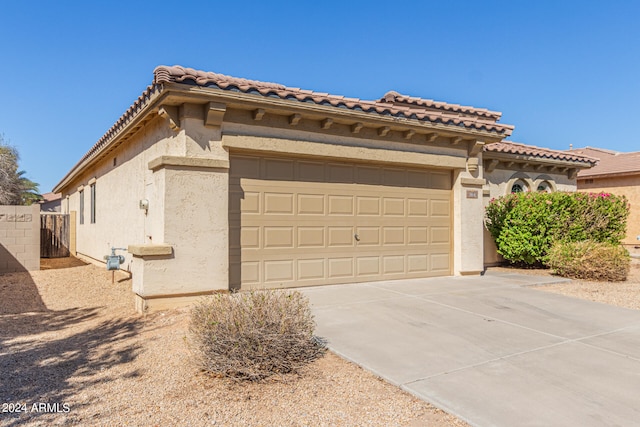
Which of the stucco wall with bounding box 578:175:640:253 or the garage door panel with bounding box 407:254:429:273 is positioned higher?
the stucco wall with bounding box 578:175:640:253

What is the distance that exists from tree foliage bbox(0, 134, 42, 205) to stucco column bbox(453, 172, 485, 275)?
1144 inches

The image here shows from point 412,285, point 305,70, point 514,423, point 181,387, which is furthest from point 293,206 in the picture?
point 305,70

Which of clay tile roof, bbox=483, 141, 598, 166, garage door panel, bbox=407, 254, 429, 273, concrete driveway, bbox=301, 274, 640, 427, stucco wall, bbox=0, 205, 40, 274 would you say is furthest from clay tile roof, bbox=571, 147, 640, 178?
stucco wall, bbox=0, 205, 40, 274

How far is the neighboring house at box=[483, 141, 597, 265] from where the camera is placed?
12773 millimetres

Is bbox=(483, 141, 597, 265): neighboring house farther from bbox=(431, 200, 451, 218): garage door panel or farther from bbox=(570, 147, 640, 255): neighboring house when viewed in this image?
bbox=(570, 147, 640, 255): neighboring house

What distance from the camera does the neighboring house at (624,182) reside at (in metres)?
19.9

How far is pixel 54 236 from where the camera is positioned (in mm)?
17500

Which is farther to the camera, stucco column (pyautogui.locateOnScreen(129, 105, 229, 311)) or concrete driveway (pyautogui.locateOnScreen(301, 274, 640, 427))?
stucco column (pyautogui.locateOnScreen(129, 105, 229, 311))

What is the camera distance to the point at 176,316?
6555 millimetres

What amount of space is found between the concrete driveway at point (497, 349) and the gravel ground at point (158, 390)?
0.39 m

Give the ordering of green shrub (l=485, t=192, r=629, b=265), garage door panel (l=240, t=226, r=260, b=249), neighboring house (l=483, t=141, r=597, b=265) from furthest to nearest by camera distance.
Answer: neighboring house (l=483, t=141, r=597, b=265) < green shrub (l=485, t=192, r=629, b=265) < garage door panel (l=240, t=226, r=260, b=249)

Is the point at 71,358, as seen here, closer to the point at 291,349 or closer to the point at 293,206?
the point at 291,349

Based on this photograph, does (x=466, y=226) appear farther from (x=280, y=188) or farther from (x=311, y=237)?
(x=280, y=188)

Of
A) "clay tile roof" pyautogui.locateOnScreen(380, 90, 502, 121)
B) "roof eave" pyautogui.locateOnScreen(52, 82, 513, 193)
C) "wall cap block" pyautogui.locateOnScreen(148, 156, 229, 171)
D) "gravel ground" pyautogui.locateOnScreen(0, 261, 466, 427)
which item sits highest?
"clay tile roof" pyautogui.locateOnScreen(380, 90, 502, 121)
